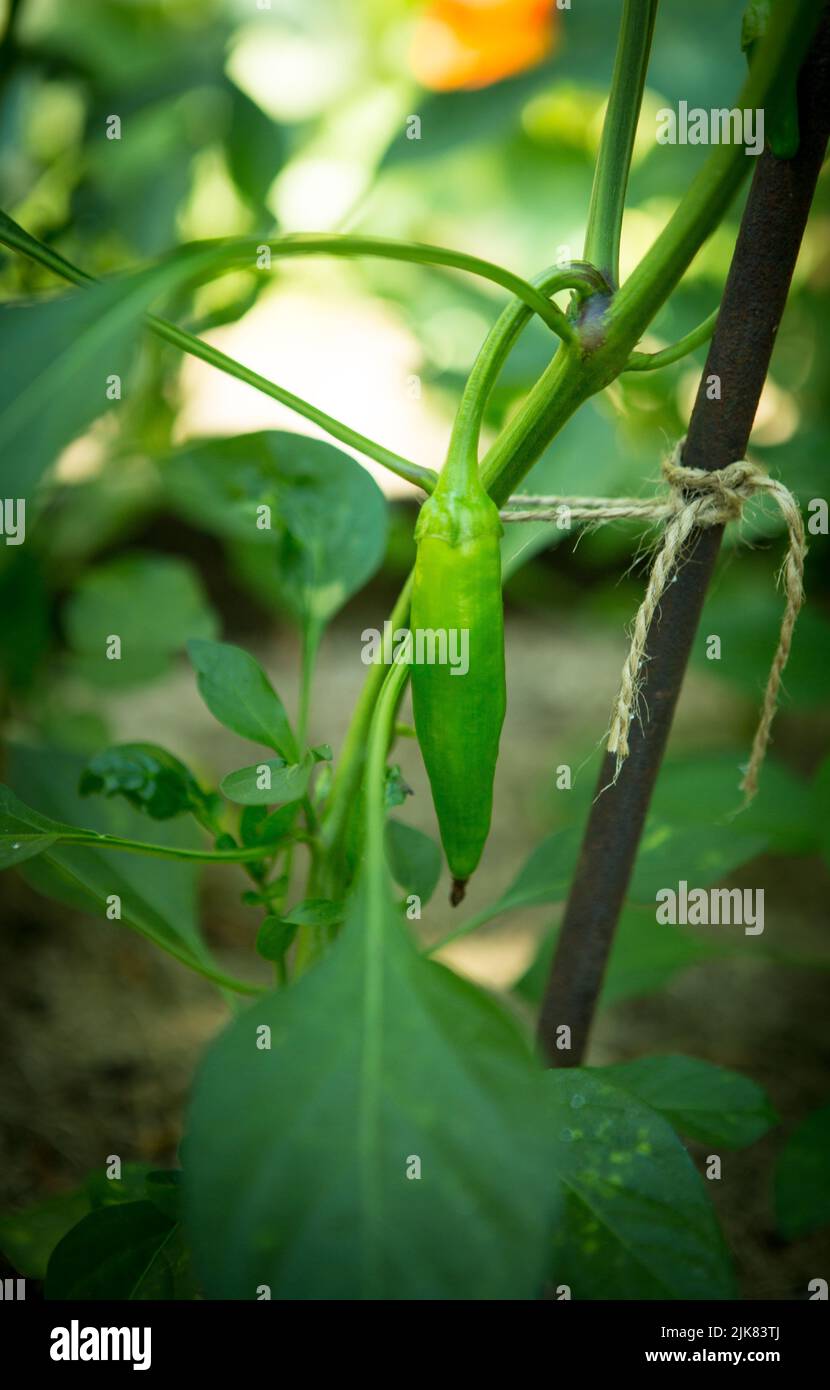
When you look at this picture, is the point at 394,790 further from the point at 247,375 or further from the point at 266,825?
the point at 247,375

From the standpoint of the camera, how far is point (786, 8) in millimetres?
332

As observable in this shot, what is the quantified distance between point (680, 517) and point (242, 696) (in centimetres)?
21

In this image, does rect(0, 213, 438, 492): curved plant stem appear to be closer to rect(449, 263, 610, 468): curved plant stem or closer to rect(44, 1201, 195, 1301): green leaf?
rect(449, 263, 610, 468): curved plant stem

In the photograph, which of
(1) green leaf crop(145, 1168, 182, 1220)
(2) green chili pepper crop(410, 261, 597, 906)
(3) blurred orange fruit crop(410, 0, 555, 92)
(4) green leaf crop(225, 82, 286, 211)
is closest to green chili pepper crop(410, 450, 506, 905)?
(2) green chili pepper crop(410, 261, 597, 906)

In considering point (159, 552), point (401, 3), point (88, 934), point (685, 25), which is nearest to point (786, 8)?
point (685, 25)

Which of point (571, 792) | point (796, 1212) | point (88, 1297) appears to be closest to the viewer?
point (88, 1297)

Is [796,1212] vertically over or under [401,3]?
under

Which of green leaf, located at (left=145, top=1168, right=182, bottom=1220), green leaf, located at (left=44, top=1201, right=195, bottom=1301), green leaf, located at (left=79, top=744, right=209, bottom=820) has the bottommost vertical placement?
green leaf, located at (left=44, top=1201, right=195, bottom=1301)

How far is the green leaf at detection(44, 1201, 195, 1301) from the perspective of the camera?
1.45 feet

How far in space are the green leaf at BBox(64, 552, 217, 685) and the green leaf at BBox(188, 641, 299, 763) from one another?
0.34m

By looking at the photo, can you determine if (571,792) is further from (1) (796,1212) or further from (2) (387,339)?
(2) (387,339)

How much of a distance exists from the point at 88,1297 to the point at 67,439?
1.20ft

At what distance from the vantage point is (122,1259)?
0.46 meters

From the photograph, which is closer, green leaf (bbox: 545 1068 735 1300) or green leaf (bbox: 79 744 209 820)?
green leaf (bbox: 545 1068 735 1300)
